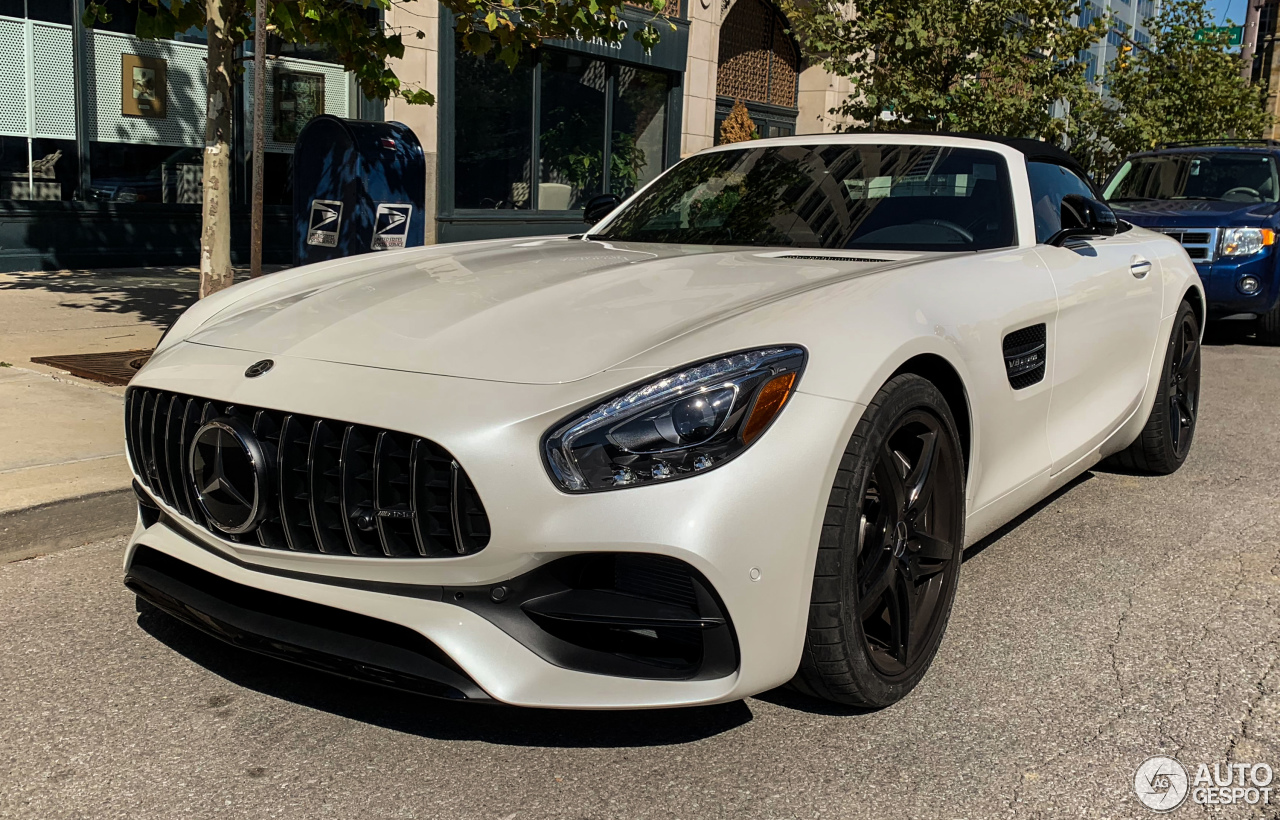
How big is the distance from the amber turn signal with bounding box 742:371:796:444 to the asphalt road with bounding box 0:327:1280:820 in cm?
78

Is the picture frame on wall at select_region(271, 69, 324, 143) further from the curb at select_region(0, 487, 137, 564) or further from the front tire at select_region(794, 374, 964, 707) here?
the front tire at select_region(794, 374, 964, 707)

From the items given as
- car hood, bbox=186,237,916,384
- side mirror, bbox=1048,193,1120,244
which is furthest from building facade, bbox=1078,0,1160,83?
car hood, bbox=186,237,916,384

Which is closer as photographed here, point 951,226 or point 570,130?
point 951,226

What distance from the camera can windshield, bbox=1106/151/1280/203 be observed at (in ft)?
36.6

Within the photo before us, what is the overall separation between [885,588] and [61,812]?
1.87 m

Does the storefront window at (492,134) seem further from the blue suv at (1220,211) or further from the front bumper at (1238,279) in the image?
the front bumper at (1238,279)

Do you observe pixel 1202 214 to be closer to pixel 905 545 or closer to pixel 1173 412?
pixel 1173 412

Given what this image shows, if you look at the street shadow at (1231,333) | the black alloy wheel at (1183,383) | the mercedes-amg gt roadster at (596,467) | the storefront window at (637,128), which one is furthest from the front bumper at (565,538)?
the storefront window at (637,128)

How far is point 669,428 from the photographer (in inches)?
99.2

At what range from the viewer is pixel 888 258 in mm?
3723

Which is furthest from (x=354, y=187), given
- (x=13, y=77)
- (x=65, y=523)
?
(x=13, y=77)

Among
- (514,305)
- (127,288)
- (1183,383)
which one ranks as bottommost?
(127,288)

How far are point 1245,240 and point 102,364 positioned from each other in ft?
29.2

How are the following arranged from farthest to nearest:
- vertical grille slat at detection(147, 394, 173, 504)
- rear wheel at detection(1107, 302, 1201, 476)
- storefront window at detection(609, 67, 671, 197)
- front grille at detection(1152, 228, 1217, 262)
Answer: storefront window at detection(609, 67, 671, 197) → front grille at detection(1152, 228, 1217, 262) → rear wheel at detection(1107, 302, 1201, 476) → vertical grille slat at detection(147, 394, 173, 504)
